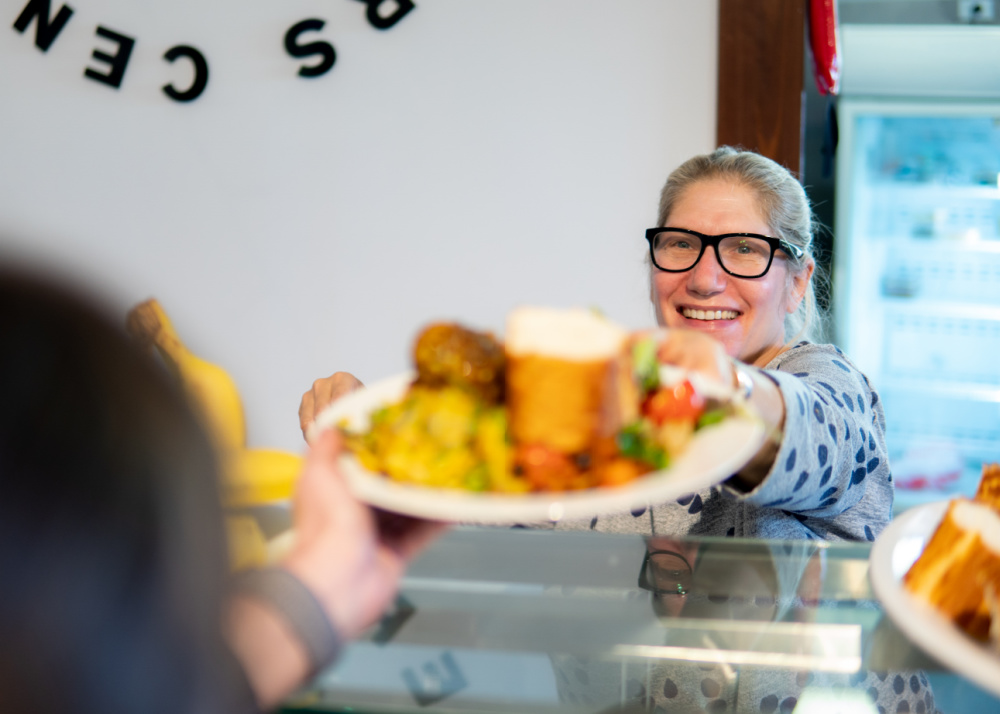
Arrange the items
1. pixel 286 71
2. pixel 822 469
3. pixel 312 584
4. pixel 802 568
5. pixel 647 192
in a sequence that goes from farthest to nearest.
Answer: pixel 286 71 < pixel 647 192 < pixel 822 469 < pixel 802 568 < pixel 312 584

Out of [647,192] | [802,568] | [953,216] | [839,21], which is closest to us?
[802,568]

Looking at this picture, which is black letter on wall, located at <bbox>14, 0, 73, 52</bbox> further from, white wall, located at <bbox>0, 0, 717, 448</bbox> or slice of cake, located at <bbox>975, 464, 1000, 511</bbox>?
slice of cake, located at <bbox>975, 464, 1000, 511</bbox>

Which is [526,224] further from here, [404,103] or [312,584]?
[312,584]

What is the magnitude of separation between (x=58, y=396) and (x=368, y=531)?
397 millimetres

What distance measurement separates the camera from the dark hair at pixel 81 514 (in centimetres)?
35

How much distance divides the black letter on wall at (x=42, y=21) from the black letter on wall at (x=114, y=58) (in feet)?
0.48

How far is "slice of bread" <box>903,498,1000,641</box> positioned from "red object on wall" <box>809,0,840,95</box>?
1850 mm

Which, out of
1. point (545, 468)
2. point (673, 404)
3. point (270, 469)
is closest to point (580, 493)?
point (545, 468)

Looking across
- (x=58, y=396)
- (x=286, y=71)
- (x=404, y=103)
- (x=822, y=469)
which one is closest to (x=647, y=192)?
(x=404, y=103)

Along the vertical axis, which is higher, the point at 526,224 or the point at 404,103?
the point at 404,103

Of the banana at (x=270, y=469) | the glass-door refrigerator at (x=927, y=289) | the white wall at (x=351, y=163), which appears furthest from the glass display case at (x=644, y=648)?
the glass-door refrigerator at (x=927, y=289)

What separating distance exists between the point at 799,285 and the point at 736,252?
0.20m

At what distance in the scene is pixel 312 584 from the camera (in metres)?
0.62

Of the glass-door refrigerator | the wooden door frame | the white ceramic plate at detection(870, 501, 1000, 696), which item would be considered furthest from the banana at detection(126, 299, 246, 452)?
the glass-door refrigerator
